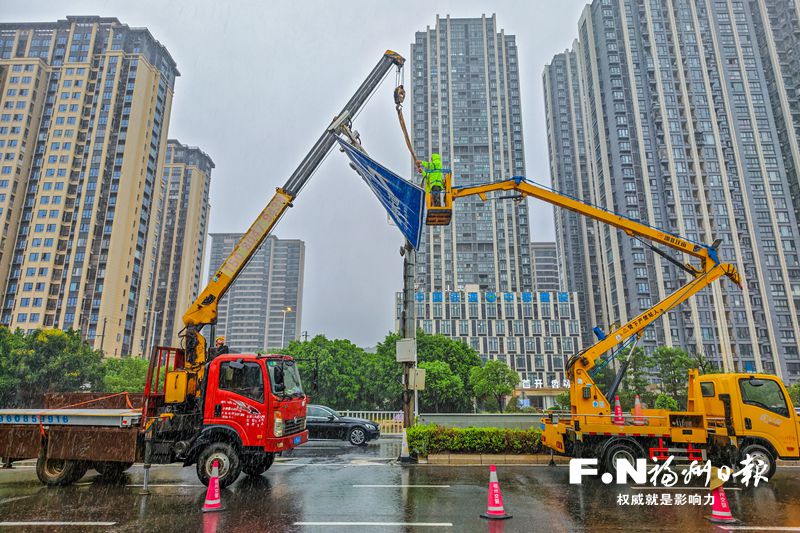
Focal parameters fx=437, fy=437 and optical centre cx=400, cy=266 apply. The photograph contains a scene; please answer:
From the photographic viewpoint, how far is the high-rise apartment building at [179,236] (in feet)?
320

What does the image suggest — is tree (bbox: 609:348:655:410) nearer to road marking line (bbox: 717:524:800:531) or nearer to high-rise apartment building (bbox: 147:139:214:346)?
road marking line (bbox: 717:524:800:531)

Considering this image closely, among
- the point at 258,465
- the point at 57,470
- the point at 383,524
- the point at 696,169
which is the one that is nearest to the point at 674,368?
the point at 696,169

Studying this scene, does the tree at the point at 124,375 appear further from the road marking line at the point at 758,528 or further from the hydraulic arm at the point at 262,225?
the road marking line at the point at 758,528

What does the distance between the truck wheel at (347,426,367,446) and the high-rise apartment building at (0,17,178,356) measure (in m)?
61.8

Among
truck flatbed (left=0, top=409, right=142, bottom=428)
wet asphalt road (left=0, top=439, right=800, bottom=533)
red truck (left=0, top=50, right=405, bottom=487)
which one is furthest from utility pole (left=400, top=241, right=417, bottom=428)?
truck flatbed (left=0, top=409, right=142, bottom=428)

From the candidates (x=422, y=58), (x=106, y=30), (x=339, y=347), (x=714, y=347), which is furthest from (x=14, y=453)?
(x=422, y=58)

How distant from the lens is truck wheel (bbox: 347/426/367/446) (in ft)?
57.1

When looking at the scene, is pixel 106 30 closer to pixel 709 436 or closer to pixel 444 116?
pixel 444 116

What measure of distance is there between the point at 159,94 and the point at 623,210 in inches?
3385

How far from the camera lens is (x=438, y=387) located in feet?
133

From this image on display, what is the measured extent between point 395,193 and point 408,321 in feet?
13.4

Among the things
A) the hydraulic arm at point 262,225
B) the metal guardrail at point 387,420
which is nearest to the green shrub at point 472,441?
the hydraulic arm at point 262,225

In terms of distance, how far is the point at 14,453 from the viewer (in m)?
9.30

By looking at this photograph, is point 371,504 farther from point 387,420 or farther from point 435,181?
point 387,420
